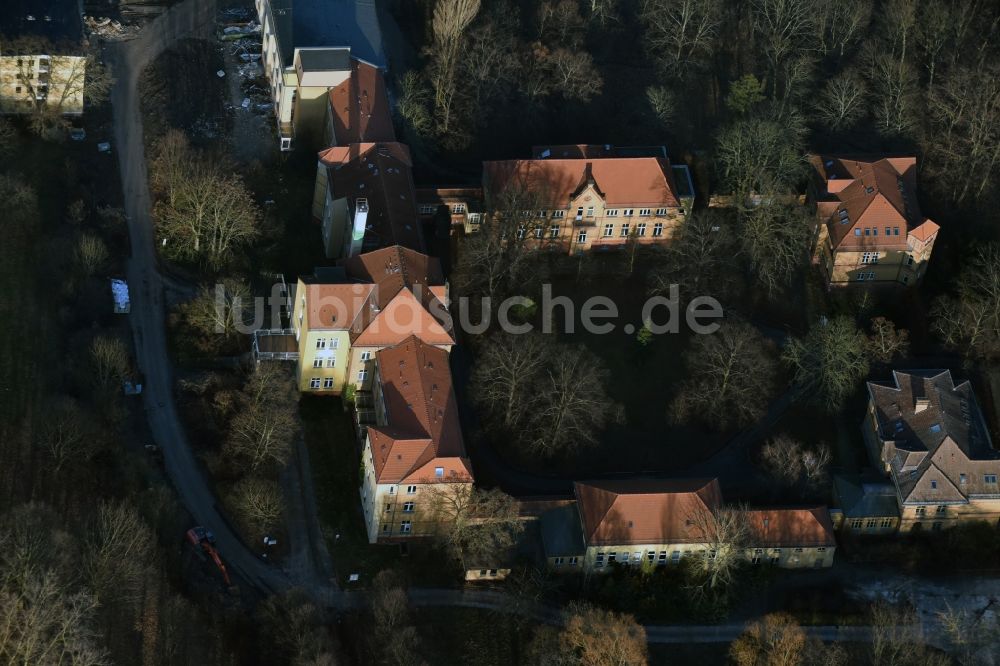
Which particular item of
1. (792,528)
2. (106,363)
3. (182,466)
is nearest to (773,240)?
(792,528)

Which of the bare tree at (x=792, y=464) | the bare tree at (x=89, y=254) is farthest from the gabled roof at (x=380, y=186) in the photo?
the bare tree at (x=792, y=464)

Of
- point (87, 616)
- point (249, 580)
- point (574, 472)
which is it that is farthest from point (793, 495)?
point (87, 616)

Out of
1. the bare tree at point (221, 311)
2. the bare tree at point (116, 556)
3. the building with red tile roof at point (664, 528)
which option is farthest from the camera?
the bare tree at point (221, 311)

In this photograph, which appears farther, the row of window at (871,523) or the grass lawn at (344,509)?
the row of window at (871,523)

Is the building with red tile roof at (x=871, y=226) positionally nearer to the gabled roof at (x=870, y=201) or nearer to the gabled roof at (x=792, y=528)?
the gabled roof at (x=870, y=201)

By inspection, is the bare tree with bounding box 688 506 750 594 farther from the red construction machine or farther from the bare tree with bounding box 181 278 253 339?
the bare tree with bounding box 181 278 253 339

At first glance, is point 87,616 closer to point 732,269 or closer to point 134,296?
point 134,296

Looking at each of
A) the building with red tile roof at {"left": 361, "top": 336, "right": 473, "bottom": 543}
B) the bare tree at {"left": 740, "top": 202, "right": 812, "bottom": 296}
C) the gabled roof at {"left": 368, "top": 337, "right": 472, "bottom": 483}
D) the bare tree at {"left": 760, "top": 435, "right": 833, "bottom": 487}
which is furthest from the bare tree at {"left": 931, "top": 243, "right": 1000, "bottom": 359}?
the building with red tile roof at {"left": 361, "top": 336, "right": 473, "bottom": 543}
